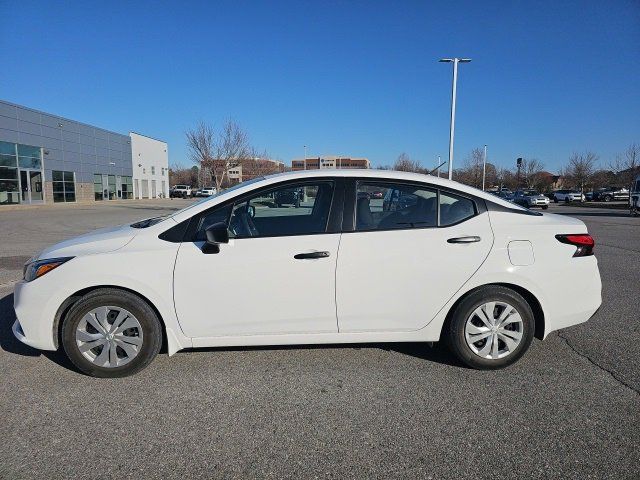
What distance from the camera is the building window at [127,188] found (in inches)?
1812

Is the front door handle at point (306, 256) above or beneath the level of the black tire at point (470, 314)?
above

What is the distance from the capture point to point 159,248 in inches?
121

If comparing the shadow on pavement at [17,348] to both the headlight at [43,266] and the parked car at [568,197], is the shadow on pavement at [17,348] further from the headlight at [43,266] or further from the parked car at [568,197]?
the parked car at [568,197]

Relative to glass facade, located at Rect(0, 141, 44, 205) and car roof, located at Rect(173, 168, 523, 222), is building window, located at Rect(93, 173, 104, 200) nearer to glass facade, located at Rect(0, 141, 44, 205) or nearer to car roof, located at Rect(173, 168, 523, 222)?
glass facade, located at Rect(0, 141, 44, 205)

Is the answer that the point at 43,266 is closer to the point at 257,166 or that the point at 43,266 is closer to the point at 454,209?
the point at 454,209

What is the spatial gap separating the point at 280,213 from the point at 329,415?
1784 millimetres

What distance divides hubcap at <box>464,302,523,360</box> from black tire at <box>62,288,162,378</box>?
100 inches

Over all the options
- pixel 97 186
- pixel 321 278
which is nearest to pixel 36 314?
pixel 321 278

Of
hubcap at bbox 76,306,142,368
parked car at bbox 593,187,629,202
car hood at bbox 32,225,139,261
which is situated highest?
parked car at bbox 593,187,629,202

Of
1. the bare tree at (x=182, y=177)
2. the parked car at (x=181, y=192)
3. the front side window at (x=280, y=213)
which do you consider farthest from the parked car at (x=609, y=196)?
the bare tree at (x=182, y=177)

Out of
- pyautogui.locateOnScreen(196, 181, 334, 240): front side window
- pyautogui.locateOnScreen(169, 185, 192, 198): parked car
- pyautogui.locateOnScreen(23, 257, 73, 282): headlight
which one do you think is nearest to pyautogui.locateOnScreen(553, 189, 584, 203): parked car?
pyautogui.locateOnScreen(169, 185, 192, 198): parked car

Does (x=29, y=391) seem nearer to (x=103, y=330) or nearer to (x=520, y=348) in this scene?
(x=103, y=330)

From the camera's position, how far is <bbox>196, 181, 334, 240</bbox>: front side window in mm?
3219

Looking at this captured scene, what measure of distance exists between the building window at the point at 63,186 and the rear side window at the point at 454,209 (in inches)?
1483
